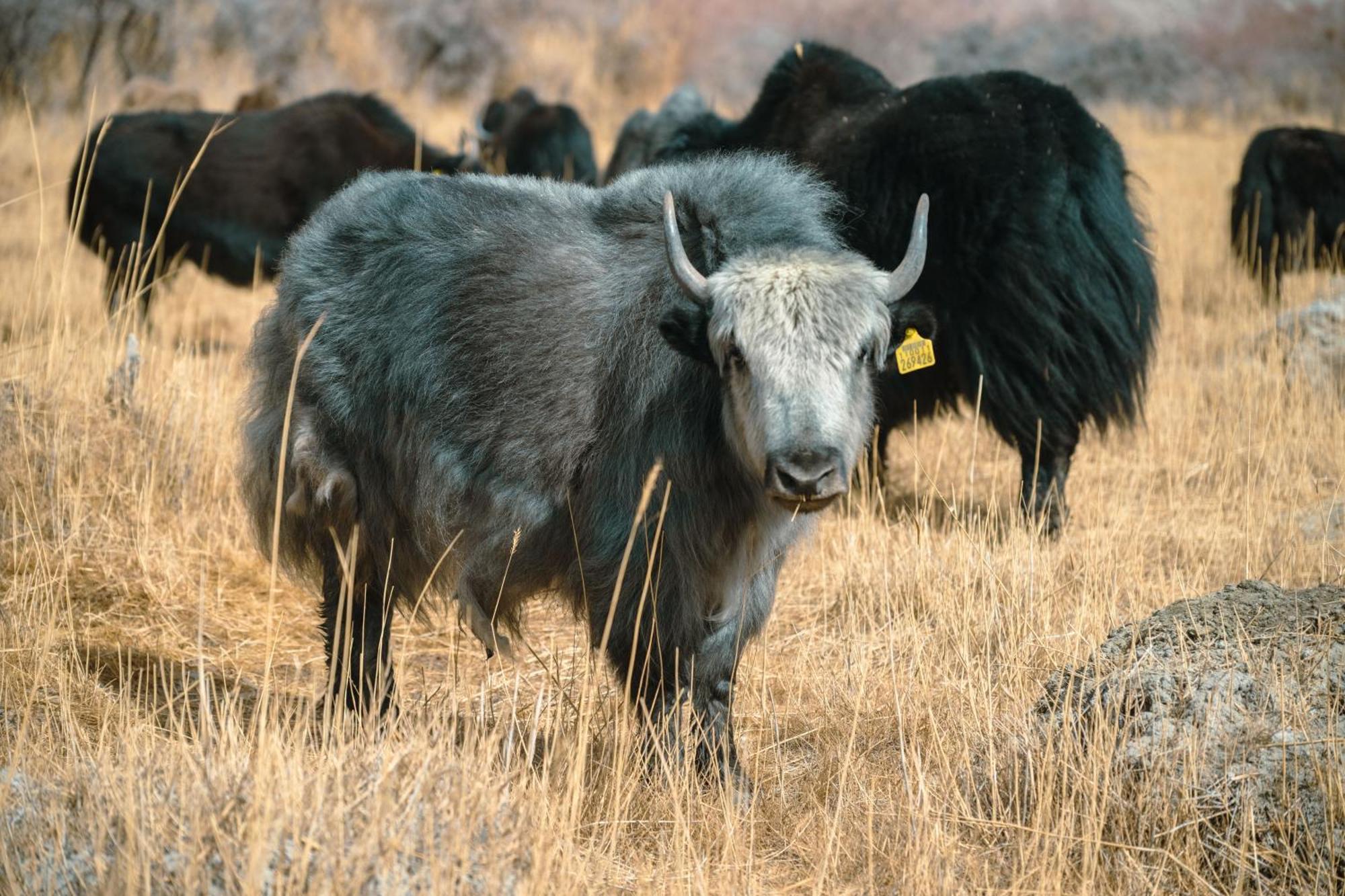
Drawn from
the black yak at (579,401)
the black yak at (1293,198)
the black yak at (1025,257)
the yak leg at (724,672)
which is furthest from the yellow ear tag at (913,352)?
the black yak at (1293,198)

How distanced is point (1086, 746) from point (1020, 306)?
11.2 ft

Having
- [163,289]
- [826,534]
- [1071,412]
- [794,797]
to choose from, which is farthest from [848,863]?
[163,289]

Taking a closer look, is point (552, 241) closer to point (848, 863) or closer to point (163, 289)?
point (848, 863)

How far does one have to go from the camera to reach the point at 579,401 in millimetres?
4164

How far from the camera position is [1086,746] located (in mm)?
3635

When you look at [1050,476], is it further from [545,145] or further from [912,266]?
[545,145]

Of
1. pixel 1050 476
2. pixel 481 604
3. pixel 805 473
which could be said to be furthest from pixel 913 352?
pixel 1050 476

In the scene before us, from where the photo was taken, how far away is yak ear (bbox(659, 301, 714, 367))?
380cm

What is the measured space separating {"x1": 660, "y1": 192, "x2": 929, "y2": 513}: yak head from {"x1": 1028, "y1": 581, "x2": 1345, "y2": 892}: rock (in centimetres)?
99

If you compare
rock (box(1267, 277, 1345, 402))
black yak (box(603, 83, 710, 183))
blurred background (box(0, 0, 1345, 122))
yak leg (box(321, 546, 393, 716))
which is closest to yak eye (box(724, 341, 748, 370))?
yak leg (box(321, 546, 393, 716))

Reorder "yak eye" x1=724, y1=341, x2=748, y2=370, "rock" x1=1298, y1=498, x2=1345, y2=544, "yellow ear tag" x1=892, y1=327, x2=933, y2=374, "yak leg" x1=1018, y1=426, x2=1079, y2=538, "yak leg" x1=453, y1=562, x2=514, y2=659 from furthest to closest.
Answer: "yak leg" x1=1018, y1=426, x2=1079, y2=538 → "rock" x1=1298, y1=498, x2=1345, y2=544 → "yak leg" x1=453, y1=562, x2=514, y2=659 → "yellow ear tag" x1=892, y1=327, x2=933, y2=374 → "yak eye" x1=724, y1=341, x2=748, y2=370

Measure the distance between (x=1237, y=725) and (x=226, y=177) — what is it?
1023 cm

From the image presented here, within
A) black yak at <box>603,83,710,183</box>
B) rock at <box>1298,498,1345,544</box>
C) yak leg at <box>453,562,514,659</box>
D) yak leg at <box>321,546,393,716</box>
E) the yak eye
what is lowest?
yak leg at <box>321,546,393,716</box>

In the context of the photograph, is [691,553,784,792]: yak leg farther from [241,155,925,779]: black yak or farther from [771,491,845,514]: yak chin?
[771,491,845,514]: yak chin
